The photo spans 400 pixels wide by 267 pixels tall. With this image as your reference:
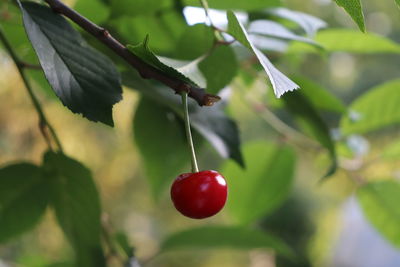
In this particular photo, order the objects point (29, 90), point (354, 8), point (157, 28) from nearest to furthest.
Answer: point (354, 8)
point (29, 90)
point (157, 28)

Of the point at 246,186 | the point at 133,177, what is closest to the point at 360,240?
the point at 133,177

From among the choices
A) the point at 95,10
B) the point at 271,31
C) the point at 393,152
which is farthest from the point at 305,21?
the point at 393,152

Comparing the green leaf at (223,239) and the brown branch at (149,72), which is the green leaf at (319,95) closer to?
the green leaf at (223,239)

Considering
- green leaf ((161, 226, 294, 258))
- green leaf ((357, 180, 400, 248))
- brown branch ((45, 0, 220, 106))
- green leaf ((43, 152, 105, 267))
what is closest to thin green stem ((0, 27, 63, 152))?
green leaf ((43, 152, 105, 267))

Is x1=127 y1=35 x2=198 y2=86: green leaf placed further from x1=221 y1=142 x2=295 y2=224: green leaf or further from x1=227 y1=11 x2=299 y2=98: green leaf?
x1=221 y1=142 x2=295 y2=224: green leaf

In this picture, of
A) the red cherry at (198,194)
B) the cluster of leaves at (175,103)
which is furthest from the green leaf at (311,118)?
the red cherry at (198,194)

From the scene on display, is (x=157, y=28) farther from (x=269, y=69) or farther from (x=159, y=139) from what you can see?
(x=269, y=69)
